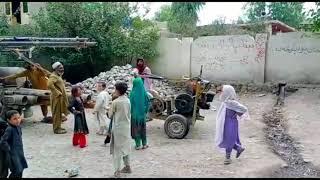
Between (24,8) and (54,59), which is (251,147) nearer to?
(54,59)

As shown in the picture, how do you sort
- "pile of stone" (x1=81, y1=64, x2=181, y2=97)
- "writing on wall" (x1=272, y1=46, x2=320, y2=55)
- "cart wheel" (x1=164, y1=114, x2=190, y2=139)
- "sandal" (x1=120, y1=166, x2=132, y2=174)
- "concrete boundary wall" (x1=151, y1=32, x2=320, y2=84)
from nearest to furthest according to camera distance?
"sandal" (x1=120, y1=166, x2=132, y2=174)
"cart wheel" (x1=164, y1=114, x2=190, y2=139)
"pile of stone" (x1=81, y1=64, x2=181, y2=97)
"writing on wall" (x1=272, y1=46, x2=320, y2=55)
"concrete boundary wall" (x1=151, y1=32, x2=320, y2=84)

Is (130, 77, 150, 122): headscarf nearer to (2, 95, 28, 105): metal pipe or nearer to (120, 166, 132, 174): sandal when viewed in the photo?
(120, 166, 132, 174): sandal

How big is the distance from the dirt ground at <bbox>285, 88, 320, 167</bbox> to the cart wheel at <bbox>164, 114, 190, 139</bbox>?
7.55ft

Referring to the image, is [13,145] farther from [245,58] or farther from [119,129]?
[245,58]

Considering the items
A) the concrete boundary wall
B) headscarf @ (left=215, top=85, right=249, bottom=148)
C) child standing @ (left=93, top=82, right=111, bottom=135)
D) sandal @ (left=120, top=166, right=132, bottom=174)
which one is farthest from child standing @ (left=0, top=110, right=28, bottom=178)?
the concrete boundary wall

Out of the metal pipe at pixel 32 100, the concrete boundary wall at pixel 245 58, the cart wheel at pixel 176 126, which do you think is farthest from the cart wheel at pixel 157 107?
the concrete boundary wall at pixel 245 58

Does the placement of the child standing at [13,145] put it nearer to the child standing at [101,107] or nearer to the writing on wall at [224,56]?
the child standing at [101,107]

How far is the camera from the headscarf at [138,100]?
803 centimetres

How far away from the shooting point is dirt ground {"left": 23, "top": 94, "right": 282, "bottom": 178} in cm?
686

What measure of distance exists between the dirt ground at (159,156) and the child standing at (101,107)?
1.01ft

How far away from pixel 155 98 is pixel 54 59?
28.4ft

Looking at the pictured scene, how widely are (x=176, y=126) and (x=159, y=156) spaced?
151 cm

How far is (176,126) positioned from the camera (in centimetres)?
926

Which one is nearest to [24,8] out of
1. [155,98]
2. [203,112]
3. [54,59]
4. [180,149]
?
[54,59]
